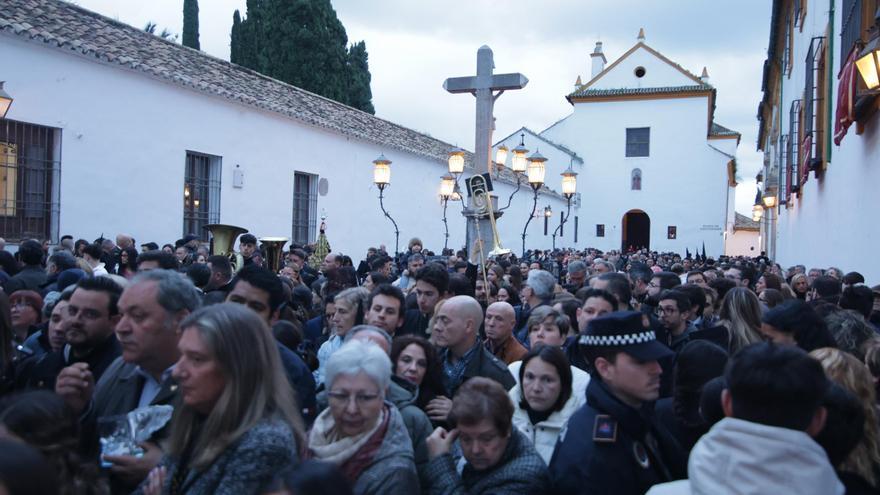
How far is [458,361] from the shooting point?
15.6ft

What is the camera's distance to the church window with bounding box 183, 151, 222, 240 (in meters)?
14.8

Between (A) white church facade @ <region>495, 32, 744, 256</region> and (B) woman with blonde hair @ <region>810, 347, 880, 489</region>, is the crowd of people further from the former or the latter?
(A) white church facade @ <region>495, 32, 744, 256</region>

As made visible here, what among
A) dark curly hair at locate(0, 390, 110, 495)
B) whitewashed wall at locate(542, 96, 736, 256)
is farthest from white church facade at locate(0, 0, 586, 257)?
whitewashed wall at locate(542, 96, 736, 256)

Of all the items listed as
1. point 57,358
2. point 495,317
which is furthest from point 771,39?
point 57,358

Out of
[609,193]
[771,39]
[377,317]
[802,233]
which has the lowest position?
[377,317]

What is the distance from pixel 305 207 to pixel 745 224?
36925mm

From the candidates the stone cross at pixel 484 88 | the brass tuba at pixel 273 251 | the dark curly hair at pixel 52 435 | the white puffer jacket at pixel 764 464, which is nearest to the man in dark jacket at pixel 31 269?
the brass tuba at pixel 273 251

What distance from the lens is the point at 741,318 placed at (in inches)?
205

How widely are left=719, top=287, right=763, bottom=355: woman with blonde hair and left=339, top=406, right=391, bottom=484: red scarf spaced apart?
3275mm

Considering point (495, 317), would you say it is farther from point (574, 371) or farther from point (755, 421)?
point (755, 421)

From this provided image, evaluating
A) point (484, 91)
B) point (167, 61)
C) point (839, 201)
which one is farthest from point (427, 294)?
point (167, 61)

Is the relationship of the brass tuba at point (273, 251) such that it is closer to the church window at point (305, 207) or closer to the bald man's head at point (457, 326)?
the bald man's head at point (457, 326)

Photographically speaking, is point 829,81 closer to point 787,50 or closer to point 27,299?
point 27,299

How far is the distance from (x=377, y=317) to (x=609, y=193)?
37934mm
